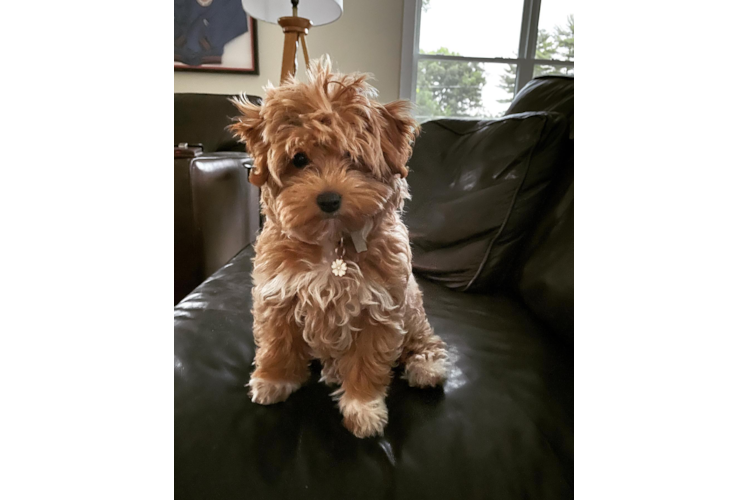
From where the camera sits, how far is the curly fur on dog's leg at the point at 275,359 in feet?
3.43

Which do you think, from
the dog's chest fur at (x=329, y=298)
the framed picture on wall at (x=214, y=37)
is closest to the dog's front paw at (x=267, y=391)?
the dog's chest fur at (x=329, y=298)

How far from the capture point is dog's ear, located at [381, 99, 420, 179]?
3.32ft

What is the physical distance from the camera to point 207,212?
2.23 m

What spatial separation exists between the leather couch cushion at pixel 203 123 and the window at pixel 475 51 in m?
1.55

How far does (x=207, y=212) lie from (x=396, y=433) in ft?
5.68

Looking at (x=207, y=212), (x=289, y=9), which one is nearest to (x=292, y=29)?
(x=289, y=9)

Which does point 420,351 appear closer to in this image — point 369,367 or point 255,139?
point 369,367

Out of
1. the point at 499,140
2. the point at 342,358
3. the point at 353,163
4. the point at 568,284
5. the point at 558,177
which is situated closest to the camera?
the point at 353,163

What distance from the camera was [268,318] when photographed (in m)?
1.07

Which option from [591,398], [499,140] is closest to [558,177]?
[499,140]

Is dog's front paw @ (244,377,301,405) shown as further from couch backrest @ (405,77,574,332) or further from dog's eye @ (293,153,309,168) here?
couch backrest @ (405,77,574,332)
